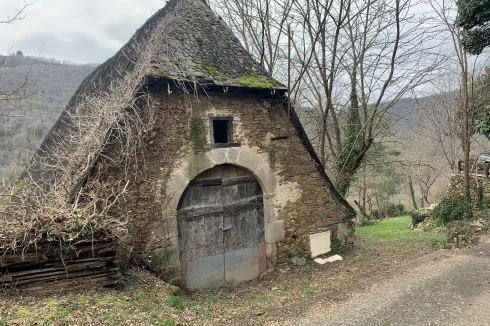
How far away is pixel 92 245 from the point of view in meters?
4.90

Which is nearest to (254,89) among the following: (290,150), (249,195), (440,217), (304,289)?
(290,150)

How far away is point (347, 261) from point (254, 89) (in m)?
4.73

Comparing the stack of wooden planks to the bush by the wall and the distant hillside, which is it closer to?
the distant hillside

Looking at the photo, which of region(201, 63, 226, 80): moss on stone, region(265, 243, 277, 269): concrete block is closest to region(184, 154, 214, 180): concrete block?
region(201, 63, 226, 80): moss on stone

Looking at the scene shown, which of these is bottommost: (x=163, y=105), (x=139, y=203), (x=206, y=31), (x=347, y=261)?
(x=347, y=261)

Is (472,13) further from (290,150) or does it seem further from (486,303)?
(486,303)

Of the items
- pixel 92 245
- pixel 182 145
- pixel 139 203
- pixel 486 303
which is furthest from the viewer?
pixel 182 145

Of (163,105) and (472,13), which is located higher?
(472,13)

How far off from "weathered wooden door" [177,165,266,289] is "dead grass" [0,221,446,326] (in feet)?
1.11

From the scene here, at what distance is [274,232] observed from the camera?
7.92 m

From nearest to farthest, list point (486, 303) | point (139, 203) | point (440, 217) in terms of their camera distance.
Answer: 1. point (486, 303)
2. point (139, 203)
3. point (440, 217)

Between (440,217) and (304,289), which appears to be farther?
(440,217)

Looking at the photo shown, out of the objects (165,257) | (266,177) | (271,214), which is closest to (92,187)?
(165,257)

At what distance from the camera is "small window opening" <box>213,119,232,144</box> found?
732cm
